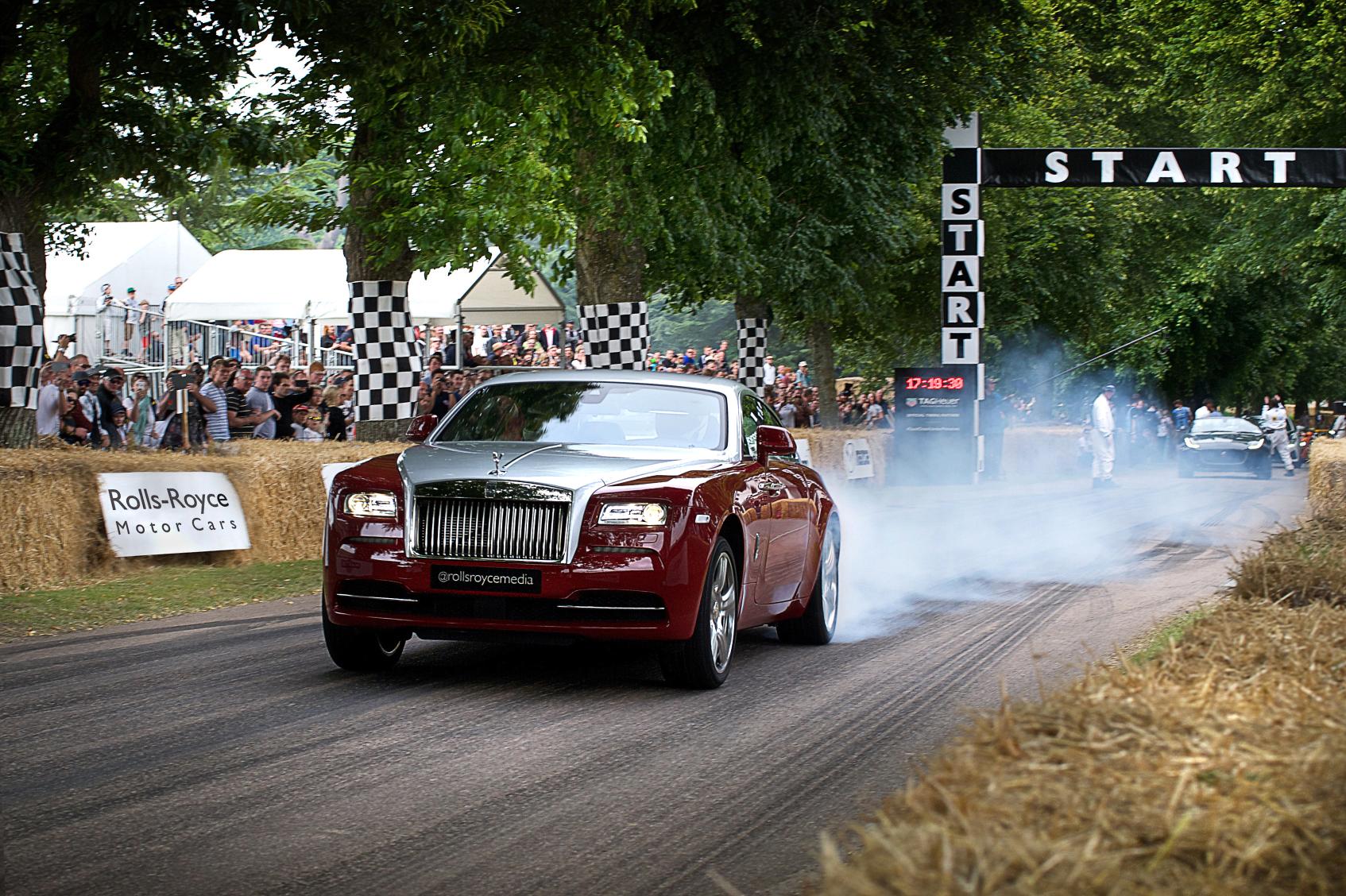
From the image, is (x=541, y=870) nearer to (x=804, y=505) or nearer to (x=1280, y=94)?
(x=804, y=505)

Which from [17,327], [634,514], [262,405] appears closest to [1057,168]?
[262,405]

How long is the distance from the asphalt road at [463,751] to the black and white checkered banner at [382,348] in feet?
26.4

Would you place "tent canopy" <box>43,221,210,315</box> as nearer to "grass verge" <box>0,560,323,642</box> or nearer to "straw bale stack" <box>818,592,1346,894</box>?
"grass verge" <box>0,560,323,642</box>

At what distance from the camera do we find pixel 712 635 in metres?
8.66

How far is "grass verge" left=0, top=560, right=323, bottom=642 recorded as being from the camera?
11.7 metres

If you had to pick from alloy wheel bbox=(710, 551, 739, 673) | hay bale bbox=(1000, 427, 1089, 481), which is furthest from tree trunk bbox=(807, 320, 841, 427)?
alloy wheel bbox=(710, 551, 739, 673)

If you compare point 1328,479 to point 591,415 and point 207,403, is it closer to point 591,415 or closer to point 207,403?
point 207,403

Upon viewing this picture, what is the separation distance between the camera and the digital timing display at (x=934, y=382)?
33.9 m

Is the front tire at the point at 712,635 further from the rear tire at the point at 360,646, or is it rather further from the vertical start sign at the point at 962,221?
the vertical start sign at the point at 962,221

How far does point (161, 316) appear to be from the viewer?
92.2 feet

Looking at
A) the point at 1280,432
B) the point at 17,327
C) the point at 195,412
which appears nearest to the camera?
the point at 17,327

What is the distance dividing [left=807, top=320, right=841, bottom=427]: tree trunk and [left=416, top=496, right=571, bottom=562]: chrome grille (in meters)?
32.1

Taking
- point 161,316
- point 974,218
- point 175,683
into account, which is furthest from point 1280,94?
point 175,683

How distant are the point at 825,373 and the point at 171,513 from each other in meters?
26.9
